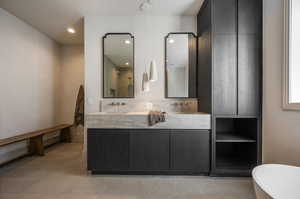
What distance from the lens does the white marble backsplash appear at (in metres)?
2.77

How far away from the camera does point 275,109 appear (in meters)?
1.86

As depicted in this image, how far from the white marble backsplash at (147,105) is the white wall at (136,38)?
17 centimetres

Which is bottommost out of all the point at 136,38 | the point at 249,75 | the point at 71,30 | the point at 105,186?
the point at 105,186

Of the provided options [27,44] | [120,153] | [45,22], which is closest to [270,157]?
[120,153]

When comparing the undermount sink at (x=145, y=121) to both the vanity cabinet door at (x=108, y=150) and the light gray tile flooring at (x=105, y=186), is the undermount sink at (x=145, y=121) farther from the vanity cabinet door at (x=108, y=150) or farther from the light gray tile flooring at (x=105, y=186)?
the light gray tile flooring at (x=105, y=186)

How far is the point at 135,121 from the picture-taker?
7.16 ft

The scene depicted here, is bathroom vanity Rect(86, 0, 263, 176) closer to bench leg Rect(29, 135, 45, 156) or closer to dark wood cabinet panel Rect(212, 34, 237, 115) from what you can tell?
dark wood cabinet panel Rect(212, 34, 237, 115)

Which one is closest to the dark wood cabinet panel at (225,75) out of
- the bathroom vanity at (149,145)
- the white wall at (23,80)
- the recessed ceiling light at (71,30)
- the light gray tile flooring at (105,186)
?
the bathroom vanity at (149,145)

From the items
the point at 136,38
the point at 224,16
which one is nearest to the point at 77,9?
the point at 136,38

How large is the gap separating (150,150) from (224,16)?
216 cm

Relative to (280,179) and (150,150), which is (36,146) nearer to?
(150,150)

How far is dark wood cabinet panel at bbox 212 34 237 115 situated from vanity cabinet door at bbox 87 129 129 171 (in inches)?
54.7

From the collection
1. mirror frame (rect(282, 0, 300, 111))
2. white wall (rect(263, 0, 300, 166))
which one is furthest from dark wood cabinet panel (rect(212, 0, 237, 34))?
mirror frame (rect(282, 0, 300, 111))

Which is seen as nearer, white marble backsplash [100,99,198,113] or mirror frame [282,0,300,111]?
mirror frame [282,0,300,111]
